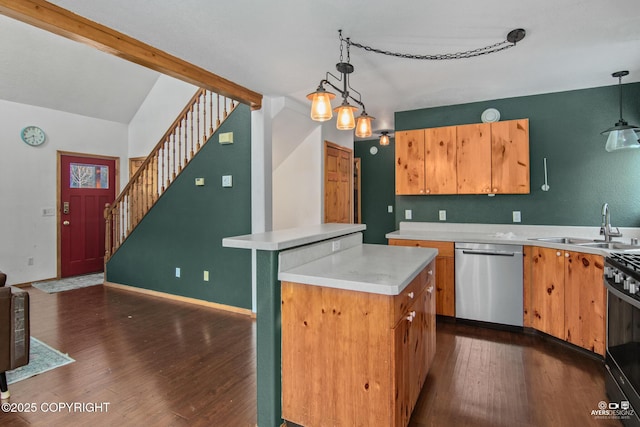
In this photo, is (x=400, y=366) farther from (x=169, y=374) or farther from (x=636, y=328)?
(x=169, y=374)

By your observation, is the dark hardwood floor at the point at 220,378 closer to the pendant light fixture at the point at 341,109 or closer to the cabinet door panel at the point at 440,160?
the cabinet door panel at the point at 440,160

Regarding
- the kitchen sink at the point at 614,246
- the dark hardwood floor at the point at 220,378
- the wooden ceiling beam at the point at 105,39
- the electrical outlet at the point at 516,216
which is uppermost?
the wooden ceiling beam at the point at 105,39

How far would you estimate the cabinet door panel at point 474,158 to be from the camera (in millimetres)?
3584

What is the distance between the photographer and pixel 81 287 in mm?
4988

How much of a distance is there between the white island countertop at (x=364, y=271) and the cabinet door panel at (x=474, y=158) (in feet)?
5.23

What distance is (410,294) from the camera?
1812 millimetres

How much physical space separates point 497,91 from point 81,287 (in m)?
6.06

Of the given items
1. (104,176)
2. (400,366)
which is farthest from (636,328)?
(104,176)

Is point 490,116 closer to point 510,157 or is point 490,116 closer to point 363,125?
point 510,157

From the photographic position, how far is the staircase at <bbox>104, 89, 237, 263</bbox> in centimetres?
425

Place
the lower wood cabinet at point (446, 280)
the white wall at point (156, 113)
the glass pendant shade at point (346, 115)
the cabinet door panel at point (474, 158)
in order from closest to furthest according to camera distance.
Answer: the glass pendant shade at point (346, 115) < the lower wood cabinet at point (446, 280) < the cabinet door panel at point (474, 158) < the white wall at point (156, 113)

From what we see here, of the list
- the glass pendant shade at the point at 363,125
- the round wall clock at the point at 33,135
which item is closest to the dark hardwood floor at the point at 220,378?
the glass pendant shade at the point at 363,125

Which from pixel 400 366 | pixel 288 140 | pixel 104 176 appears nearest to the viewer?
pixel 400 366

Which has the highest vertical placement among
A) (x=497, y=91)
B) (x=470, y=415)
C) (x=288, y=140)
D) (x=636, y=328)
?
(x=497, y=91)
